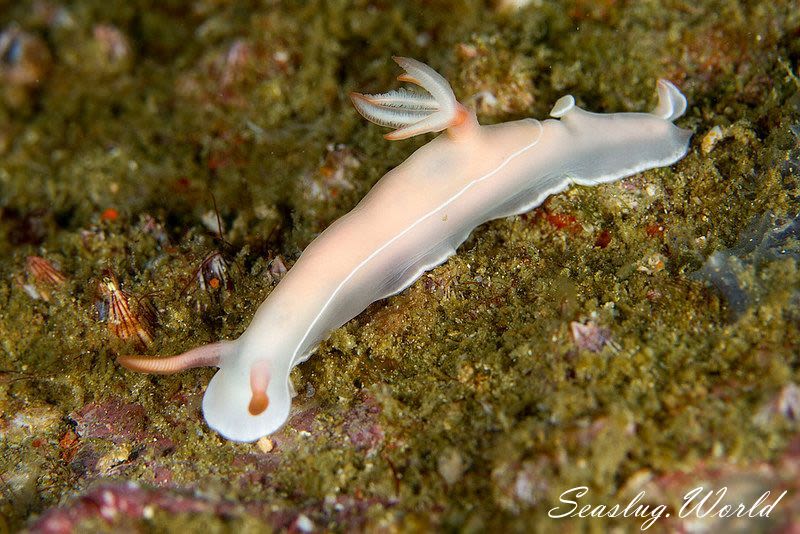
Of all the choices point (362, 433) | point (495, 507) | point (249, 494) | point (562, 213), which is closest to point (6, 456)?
Result: point (249, 494)

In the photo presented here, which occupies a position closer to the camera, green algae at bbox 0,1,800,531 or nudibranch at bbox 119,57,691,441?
green algae at bbox 0,1,800,531

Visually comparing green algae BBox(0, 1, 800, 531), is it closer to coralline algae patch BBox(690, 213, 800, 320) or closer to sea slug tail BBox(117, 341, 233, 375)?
coralline algae patch BBox(690, 213, 800, 320)

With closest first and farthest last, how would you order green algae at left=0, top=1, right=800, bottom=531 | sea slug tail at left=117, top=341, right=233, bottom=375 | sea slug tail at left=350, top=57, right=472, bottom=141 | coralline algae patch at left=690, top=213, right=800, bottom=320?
green algae at left=0, top=1, right=800, bottom=531 < coralline algae patch at left=690, top=213, right=800, bottom=320 < sea slug tail at left=117, top=341, right=233, bottom=375 < sea slug tail at left=350, top=57, right=472, bottom=141

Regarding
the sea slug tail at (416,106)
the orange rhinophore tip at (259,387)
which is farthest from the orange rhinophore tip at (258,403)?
the sea slug tail at (416,106)

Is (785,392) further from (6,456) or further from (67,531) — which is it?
(6,456)

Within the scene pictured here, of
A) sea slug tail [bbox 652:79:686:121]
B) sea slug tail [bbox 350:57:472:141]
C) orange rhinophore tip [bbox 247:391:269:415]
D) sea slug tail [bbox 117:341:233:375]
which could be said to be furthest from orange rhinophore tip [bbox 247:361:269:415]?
sea slug tail [bbox 652:79:686:121]

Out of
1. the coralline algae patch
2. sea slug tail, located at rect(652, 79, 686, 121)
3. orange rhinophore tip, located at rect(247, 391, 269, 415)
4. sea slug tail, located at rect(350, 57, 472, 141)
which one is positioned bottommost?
orange rhinophore tip, located at rect(247, 391, 269, 415)

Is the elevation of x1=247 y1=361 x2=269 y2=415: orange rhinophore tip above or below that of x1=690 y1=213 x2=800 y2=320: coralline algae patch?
below

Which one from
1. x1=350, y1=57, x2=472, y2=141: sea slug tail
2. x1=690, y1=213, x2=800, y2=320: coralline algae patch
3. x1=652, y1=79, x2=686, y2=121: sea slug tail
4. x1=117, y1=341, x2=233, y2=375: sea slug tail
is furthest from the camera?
x1=652, y1=79, x2=686, y2=121: sea slug tail
